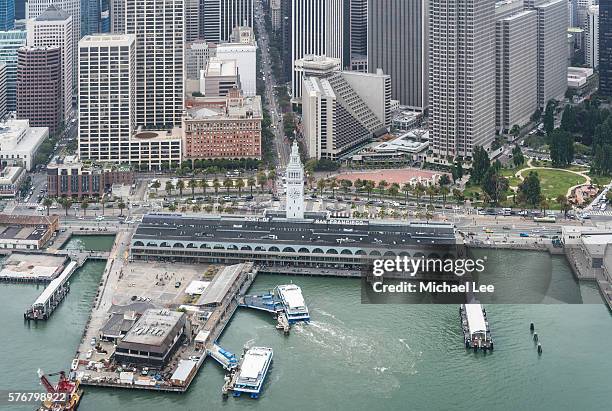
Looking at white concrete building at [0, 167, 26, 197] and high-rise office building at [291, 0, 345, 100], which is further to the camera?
high-rise office building at [291, 0, 345, 100]

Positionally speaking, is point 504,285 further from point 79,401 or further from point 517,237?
point 79,401

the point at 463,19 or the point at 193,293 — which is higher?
the point at 463,19

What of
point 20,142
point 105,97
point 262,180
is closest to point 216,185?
point 262,180

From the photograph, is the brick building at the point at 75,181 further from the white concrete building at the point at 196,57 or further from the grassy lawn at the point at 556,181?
the white concrete building at the point at 196,57

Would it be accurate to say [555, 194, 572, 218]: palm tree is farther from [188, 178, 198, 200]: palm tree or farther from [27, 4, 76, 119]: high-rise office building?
[27, 4, 76, 119]: high-rise office building

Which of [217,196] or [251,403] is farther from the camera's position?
[217,196]

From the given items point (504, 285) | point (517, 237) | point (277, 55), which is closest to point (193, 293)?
point (504, 285)

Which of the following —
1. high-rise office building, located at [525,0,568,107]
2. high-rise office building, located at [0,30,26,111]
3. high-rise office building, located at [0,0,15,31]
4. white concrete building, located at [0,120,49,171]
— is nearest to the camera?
white concrete building, located at [0,120,49,171]

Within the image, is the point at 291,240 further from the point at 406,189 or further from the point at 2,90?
the point at 2,90

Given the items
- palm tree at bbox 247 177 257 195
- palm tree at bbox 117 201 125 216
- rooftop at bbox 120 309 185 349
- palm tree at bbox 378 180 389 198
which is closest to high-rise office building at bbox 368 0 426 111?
palm tree at bbox 378 180 389 198
